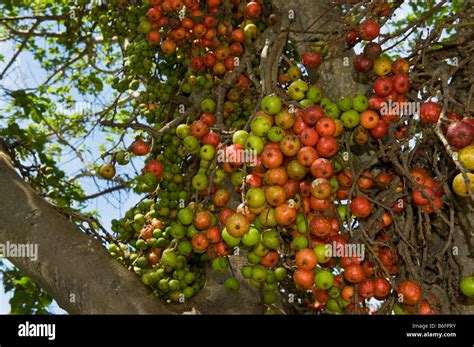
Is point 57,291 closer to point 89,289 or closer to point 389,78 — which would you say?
point 89,289

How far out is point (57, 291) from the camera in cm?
268

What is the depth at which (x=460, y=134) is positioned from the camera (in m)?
1.99

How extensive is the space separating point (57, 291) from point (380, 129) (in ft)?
→ 5.88

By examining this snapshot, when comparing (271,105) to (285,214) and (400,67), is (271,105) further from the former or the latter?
(400,67)

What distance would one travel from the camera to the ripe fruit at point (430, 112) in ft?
7.57

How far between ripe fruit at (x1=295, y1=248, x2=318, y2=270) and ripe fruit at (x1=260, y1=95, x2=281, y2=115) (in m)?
0.62

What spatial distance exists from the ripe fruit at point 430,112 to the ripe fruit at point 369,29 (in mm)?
468

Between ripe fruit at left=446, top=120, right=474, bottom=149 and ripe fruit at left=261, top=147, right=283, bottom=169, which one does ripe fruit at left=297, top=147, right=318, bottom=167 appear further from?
ripe fruit at left=446, top=120, right=474, bottom=149

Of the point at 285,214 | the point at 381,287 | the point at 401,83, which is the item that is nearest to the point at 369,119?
the point at 401,83

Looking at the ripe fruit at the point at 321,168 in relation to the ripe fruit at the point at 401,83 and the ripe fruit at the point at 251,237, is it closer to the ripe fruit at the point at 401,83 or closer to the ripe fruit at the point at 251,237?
the ripe fruit at the point at 251,237

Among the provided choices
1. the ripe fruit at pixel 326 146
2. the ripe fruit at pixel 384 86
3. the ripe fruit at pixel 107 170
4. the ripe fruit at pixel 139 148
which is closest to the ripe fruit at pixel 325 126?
the ripe fruit at pixel 326 146

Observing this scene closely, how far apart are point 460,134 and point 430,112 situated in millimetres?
342

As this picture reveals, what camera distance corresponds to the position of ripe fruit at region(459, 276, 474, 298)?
2209mm
